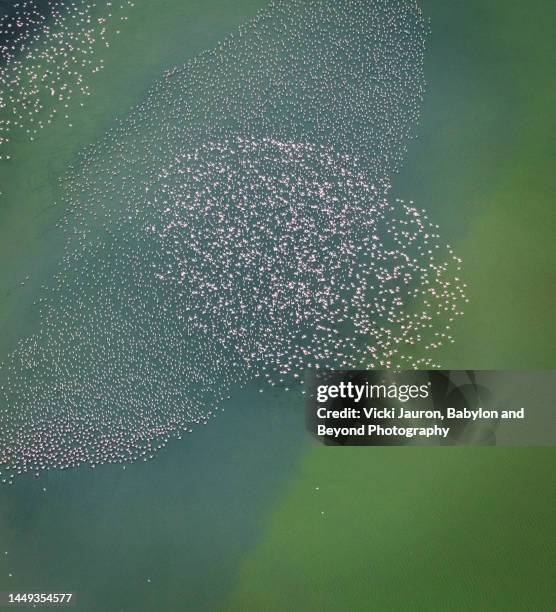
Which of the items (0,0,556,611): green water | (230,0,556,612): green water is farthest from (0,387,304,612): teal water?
(230,0,556,612): green water

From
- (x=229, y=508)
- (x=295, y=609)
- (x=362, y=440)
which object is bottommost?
(x=295, y=609)

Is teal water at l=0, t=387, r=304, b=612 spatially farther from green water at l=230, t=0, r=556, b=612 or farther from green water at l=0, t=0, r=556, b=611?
green water at l=230, t=0, r=556, b=612

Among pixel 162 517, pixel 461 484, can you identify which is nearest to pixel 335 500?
pixel 461 484

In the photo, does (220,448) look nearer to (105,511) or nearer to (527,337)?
(105,511)

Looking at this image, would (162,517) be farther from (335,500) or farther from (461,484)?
(461,484)

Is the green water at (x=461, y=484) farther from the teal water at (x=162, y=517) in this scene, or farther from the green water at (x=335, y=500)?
the teal water at (x=162, y=517)

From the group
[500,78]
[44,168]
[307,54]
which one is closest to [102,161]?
[44,168]

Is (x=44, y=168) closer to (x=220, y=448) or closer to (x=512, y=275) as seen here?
(x=220, y=448)

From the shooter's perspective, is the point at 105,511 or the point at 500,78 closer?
the point at 105,511

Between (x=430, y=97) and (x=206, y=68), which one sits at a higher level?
(x=206, y=68)

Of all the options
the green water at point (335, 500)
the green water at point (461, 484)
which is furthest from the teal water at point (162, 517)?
the green water at point (461, 484)

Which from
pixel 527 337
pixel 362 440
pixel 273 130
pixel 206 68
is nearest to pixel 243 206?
pixel 273 130
